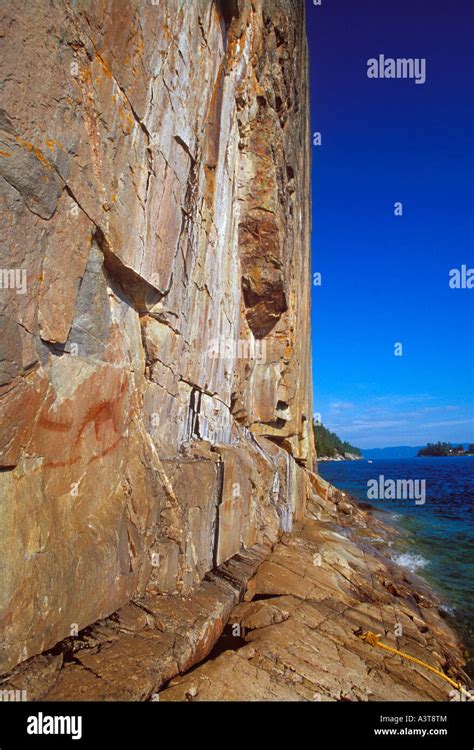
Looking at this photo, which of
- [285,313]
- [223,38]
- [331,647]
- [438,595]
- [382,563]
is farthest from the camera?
[285,313]

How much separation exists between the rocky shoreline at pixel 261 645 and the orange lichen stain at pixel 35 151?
5273mm

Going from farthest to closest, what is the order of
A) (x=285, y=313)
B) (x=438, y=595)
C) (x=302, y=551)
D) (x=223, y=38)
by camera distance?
1. (x=285, y=313)
2. (x=438, y=595)
3. (x=302, y=551)
4. (x=223, y=38)

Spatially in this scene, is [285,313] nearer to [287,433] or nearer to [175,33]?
[287,433]

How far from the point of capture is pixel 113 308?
22.6ft

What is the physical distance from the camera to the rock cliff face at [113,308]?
4.46 meters

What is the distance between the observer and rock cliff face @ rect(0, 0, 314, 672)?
4461mm

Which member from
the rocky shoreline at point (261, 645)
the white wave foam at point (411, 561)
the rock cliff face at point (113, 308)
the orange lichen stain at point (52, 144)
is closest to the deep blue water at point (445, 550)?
the white wave foam at point (411, 561)

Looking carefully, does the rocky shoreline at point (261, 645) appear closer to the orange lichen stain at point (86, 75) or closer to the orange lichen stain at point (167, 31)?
the orange lichen stain at point (86, 75)

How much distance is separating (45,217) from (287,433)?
756 inches

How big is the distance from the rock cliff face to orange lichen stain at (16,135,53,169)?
0.7 inches

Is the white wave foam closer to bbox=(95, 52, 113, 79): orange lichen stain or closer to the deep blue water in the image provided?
the deep blue water

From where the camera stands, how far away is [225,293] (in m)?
14.4

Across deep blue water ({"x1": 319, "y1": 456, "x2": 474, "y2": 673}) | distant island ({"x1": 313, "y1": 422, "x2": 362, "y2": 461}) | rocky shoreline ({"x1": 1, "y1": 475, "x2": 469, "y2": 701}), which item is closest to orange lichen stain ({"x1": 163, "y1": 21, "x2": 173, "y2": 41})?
rocky shoreline ({"x1": 1, "y1": 475, "x2": 469, "y2": 701})
